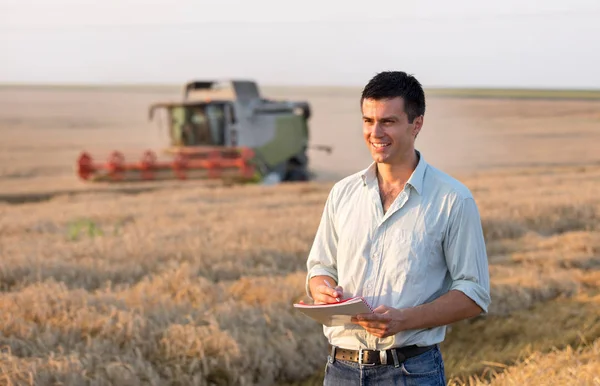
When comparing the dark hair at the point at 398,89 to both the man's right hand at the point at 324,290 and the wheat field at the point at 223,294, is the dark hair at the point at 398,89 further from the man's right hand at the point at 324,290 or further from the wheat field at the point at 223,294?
the wheat field at the point at 223,294

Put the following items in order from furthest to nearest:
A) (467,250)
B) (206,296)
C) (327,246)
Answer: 1. (206,296)
2. (327,246)
3. (467,250)

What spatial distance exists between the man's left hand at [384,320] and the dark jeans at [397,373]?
0.65 feet

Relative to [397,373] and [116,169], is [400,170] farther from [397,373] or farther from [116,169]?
[116,169]

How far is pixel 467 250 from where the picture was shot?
3.02m

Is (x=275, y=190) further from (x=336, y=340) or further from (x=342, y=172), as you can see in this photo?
(x=336, y=340)

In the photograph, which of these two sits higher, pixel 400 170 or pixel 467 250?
pixel 400 170

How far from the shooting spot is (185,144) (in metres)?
23.5

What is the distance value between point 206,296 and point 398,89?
4.59 metres

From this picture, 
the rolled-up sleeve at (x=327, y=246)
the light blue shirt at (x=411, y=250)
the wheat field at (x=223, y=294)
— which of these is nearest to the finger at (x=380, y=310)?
the light blue shirt at (x=411, y=250)

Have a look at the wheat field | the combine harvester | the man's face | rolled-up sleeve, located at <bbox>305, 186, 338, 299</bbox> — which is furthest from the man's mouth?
the combine harvester

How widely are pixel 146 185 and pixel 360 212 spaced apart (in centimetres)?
2107

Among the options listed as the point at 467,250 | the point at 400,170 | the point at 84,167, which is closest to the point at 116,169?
the point at 84,167

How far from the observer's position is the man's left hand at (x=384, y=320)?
2900 mm

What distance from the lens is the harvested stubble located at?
19.3 feet
